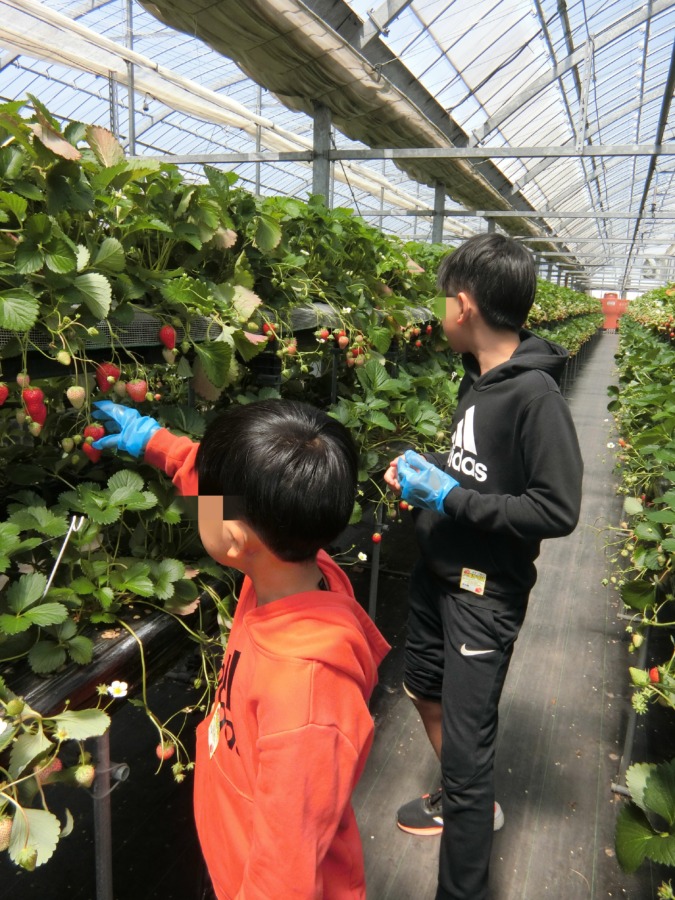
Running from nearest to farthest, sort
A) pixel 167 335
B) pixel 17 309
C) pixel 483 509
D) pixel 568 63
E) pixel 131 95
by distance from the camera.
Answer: pixel 17 309 < pixel 167 335 < pixel 483 509 < pixel 131 95 < pixel 568 63

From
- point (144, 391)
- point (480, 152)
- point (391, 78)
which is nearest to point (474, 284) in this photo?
point (144, 391)

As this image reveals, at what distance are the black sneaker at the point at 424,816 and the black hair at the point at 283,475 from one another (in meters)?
1.45

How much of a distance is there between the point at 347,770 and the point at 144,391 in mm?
716

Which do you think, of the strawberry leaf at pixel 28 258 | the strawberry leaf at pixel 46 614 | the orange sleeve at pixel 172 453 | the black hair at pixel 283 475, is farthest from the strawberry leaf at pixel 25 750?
the strawberry leaf at pixel 28 258

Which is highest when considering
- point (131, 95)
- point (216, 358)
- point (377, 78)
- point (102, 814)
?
point (131, 95)

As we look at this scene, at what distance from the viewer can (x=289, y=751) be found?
31.5 inches

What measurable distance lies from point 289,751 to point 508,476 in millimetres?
948

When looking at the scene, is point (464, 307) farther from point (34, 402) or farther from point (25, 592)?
point (25, 592)

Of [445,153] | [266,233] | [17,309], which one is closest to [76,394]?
[17,309]

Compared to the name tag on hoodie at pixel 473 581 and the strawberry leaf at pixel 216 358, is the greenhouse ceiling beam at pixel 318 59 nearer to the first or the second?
the strawberry leaf at pixel 216 358

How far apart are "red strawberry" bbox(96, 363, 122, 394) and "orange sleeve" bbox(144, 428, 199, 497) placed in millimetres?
161

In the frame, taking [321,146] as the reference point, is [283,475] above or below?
below

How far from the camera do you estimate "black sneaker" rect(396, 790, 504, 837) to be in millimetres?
1981

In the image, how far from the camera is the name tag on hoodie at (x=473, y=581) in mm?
1588
